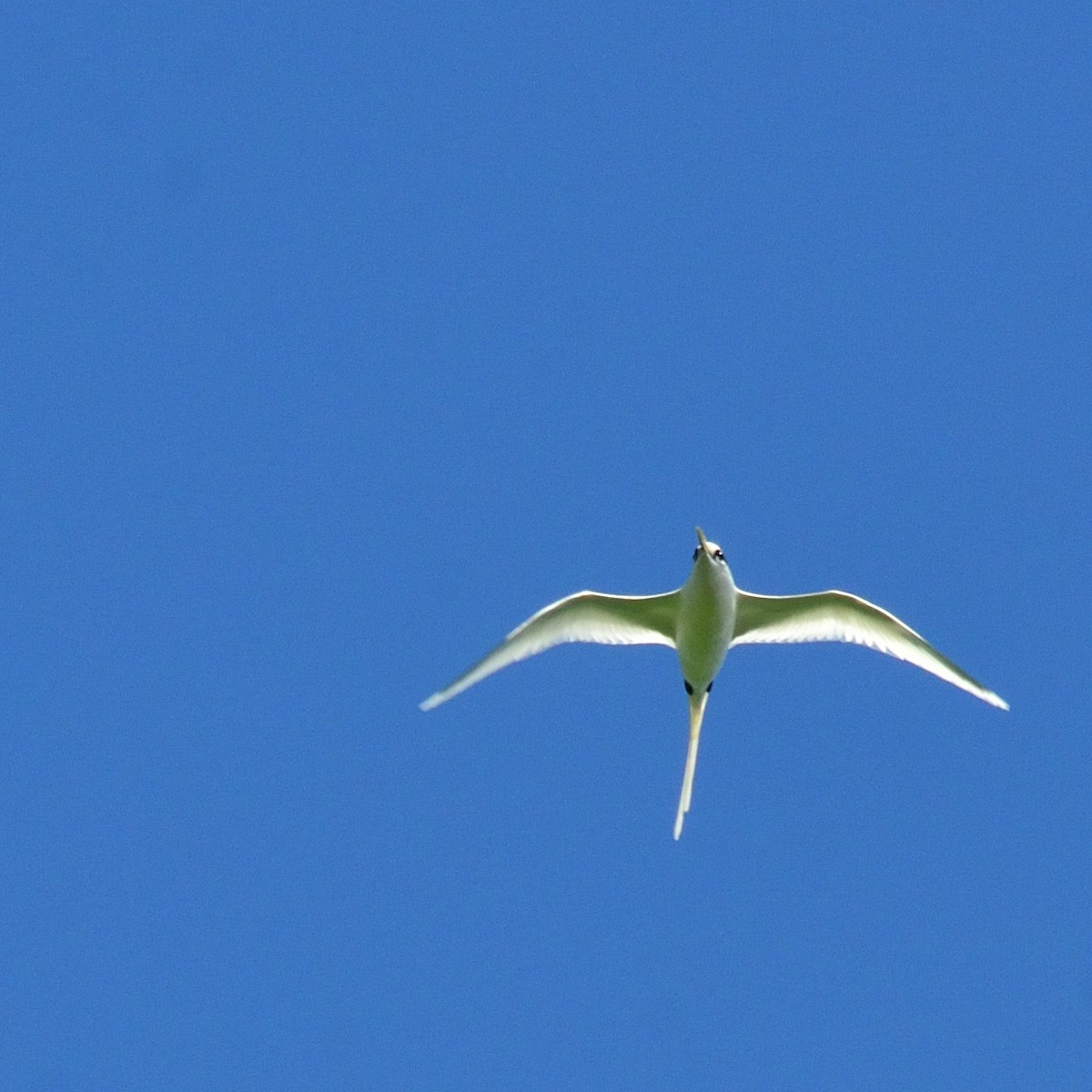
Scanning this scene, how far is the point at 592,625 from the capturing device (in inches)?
827

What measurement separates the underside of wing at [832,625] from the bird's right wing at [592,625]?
80 centimetres

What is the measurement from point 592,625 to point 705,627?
1.25 metres

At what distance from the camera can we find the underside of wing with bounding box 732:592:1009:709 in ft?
67.5

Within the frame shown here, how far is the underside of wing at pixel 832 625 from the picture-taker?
20.6 m

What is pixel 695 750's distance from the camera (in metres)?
21.5

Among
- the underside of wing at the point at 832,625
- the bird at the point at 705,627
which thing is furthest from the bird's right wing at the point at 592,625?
the underside of wing at the point at 832,625

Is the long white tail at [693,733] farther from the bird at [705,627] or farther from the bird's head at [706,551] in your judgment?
the bird's head at [706,551]

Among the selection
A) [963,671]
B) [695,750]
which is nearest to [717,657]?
[695,750]

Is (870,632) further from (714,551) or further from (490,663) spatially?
(490,663)

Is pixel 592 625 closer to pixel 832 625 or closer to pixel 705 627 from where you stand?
pixel 705 627

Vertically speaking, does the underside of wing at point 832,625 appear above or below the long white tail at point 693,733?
above

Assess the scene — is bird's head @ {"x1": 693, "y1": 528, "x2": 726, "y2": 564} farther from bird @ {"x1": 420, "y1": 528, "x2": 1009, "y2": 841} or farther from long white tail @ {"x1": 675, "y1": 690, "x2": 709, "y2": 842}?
long white tail @ {"x1": 675, "y1": 690, "x2": 709, "y2": 842}

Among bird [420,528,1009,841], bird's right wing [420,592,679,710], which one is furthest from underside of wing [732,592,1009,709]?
bird's right wing [420,592,679,710]

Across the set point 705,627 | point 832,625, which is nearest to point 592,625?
point 705,627
